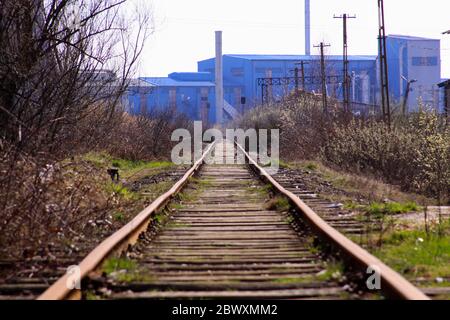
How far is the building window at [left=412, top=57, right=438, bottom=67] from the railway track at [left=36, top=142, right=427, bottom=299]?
248 ft

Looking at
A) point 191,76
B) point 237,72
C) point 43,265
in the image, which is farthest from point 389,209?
point 191,76

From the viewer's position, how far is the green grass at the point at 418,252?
19.0 feet

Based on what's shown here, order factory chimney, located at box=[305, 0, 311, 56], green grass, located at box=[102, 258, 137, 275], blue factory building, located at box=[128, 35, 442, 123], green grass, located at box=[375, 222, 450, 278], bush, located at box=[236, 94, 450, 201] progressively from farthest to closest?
factory chimney, located at box=[305, 0, 311, 56] → blue factory building, located at box=[128, 35, 442, 123] → bush, located at box=[236, 94, 450, 201] → green grass, located at box=[375, 222, 450, 278] → green grass, located at box=[102, 258, 137, 275]

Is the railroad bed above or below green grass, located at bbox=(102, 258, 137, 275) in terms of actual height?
below

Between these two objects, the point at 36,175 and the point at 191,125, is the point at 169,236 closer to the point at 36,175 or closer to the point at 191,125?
the point at 36,175

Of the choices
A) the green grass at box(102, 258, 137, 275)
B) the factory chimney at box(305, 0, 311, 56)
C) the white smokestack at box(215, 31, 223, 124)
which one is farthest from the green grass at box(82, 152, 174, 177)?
the factory chimney at box(305, 0, 311, 56)

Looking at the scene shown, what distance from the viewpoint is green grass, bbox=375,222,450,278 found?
5.80 metres

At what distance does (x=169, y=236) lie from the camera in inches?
304

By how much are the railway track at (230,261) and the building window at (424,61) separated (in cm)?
7555

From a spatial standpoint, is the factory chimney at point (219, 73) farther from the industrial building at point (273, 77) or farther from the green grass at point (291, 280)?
the green grass at point (291, 280)

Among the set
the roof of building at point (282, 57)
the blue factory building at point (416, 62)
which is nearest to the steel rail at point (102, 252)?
the blue factory building at point (416, 62)

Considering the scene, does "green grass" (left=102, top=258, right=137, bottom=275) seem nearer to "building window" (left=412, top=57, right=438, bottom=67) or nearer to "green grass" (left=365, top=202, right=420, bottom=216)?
"green grass" (left=365, top=202, right=420, bottom=216)

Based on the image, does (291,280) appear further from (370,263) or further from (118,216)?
(118,216)

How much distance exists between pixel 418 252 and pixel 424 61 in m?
79.6
